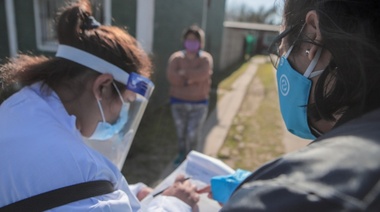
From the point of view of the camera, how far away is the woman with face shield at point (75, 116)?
1.02 m

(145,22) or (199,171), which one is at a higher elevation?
(145,22)

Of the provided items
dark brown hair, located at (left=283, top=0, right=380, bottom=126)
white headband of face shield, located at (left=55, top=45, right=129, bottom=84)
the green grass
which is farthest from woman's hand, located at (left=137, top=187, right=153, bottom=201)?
the green grass

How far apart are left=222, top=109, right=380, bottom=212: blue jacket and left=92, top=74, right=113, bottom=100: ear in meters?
0.97

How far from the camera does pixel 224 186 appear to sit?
1565mm

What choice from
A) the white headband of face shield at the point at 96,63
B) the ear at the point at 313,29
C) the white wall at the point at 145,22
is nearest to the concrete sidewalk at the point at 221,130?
the white wall at the point at 145,22

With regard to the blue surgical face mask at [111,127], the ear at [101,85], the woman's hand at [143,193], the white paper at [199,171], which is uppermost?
the ear at [101,85]

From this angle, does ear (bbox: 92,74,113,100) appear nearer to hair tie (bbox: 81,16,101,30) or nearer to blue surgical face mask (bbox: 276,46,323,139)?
hair tie (bbox: 81,16,101,30)

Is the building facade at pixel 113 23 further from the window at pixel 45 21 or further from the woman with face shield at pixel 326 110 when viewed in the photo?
the woman with face shield at pixel 326 110

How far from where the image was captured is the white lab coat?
1.01 meters

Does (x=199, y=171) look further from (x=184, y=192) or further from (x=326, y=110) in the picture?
(x=326, y=110)

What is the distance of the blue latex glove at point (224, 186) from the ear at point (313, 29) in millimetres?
806

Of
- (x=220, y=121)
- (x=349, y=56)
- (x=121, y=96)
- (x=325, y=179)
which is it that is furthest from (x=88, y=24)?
(x=220, y=121)

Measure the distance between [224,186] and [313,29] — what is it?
0.91 meters

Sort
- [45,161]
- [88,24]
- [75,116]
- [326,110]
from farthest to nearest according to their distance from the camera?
1. [88,24]
2. [75,116]
3. [45,161]
4. [326,110]
